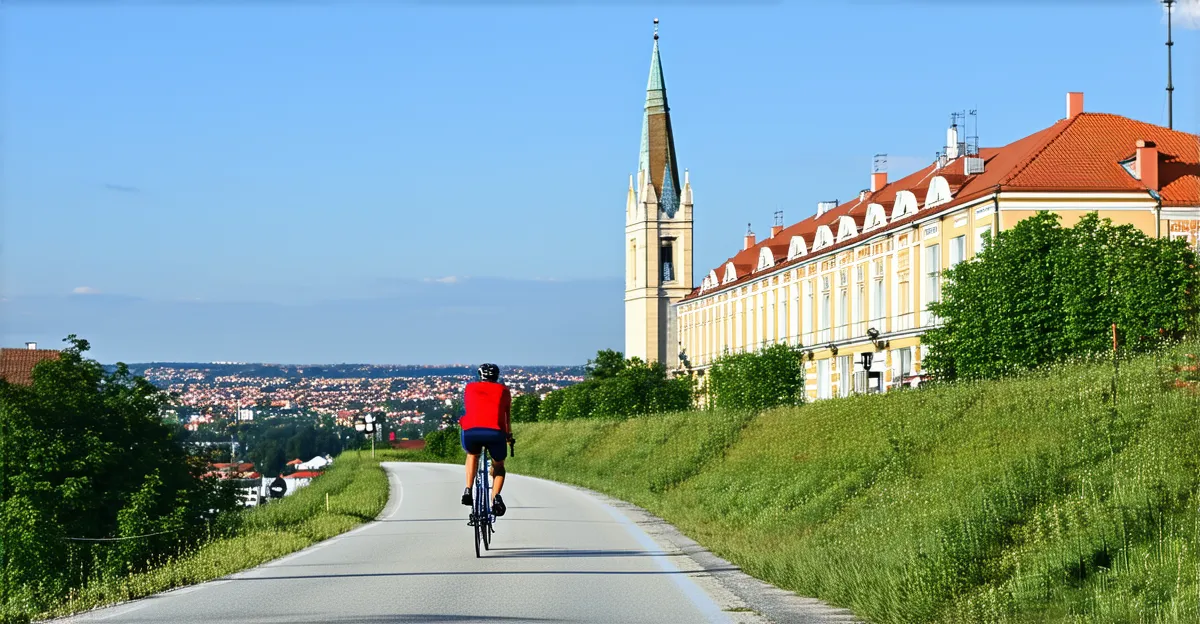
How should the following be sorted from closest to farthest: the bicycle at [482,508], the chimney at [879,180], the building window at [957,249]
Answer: the bicycle at [482,508] < the building window at [957,249] < the chimney at [879,180]

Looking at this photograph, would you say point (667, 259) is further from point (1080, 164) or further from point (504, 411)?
point (504, 411)

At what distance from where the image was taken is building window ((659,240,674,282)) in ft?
490

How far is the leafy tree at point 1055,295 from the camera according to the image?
45531mm

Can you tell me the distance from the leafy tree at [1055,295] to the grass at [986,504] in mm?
17375

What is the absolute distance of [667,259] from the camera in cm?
15062

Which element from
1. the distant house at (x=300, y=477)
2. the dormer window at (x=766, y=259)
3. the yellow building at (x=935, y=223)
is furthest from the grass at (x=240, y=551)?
the dormer window at (x=766, y=259)

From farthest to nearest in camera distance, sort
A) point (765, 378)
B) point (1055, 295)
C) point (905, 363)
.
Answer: point (765, 378) < point (905, 363) < point (1055, 295)

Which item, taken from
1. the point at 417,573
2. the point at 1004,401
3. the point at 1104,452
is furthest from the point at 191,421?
the point at 1104,452

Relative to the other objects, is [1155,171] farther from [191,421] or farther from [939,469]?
[939,469]

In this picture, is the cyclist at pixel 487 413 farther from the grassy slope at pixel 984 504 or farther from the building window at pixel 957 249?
the building window at pixel 957 249

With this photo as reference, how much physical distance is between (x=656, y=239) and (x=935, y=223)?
8714cm

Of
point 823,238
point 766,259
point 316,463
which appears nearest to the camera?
point 823,238

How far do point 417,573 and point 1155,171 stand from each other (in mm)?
49930

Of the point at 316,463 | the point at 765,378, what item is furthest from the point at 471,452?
the point at 316,463
